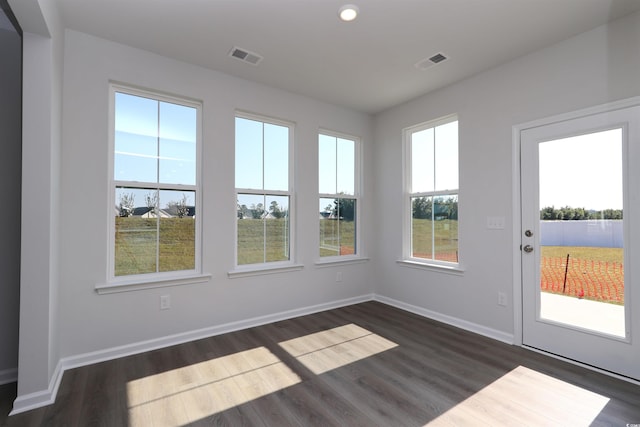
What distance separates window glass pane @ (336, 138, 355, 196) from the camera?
4.36m

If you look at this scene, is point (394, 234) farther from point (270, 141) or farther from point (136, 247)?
point (136, 247)

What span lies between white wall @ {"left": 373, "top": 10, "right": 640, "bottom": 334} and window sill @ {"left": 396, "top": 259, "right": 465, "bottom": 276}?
0.18ft

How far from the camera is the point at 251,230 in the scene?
353 cm

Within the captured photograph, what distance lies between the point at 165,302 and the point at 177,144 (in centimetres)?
160

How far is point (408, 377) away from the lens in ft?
7.67

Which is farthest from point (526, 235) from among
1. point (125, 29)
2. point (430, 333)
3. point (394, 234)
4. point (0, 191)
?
point (0, 191)

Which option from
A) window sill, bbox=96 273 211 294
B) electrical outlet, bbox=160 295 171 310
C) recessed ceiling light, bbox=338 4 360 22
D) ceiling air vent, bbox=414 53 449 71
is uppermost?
ceiling air vent, bbox=414 53 449 71

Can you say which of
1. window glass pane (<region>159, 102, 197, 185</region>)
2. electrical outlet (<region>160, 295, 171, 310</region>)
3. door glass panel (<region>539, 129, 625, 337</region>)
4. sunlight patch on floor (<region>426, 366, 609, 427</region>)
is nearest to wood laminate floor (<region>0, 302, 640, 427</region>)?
sunlight patch on floor (<region>426, 366, 609, 427</region>)

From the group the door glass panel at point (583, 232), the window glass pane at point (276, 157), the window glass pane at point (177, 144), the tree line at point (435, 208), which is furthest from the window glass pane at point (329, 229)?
the door glass panel at point (583, 232)

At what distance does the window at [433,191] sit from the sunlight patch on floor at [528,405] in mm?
1549

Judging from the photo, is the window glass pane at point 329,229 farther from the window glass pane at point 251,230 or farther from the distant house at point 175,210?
the distant house at point 175,210

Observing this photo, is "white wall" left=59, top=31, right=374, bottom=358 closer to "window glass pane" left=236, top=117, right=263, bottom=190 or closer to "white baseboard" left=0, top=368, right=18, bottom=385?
"window glass pane" left=236, top=117, right=263, bottom=190

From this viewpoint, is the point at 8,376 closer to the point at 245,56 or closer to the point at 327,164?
the point at 245,56

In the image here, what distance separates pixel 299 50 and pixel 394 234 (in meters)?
2.68
